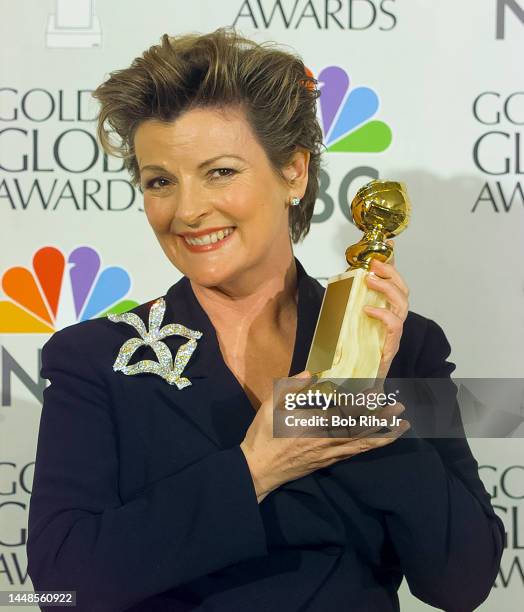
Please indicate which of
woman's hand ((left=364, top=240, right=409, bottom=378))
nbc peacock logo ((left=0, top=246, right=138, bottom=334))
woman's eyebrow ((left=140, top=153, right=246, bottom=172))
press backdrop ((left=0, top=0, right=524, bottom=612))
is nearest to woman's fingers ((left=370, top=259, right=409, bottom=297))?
woman's hand ((left=364, top=240, right=409, bottom=378))

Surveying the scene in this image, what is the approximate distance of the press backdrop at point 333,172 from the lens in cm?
167

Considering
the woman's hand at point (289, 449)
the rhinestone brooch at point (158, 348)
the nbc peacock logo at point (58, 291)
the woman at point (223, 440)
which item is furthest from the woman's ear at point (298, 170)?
the nbc peacock logo at point (58, 291)

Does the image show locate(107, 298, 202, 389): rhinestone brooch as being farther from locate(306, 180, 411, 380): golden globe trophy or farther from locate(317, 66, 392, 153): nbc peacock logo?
locate(317, 66, 392, 153): nbc peacock logo

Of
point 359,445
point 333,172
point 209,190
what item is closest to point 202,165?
point 209,190

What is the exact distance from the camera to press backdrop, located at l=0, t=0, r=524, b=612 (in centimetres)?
167

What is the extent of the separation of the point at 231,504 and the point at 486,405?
776 millimetres

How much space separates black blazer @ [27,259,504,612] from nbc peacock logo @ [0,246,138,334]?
53 centimetres

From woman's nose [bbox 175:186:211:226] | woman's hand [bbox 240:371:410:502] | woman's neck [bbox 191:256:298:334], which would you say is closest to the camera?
woman's hand [bbox 240:371:410:502]

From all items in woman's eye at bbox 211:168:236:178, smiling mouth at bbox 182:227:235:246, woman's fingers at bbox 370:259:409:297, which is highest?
woman's eye at bbox 211:168:236:178

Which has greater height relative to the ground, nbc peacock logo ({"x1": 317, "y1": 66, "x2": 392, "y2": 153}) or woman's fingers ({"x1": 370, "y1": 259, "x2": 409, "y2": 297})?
nbc peacock logo ({"x1": 317, "y1": 66, "x2": 392, "y2": 153})

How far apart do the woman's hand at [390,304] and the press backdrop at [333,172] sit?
0.67m

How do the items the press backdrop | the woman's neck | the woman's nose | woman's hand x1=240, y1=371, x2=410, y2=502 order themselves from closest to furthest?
1. woman's hand x1=240, y1=371, x2=410, y2=502
2. the woman's nose
3. the woman's neck
4. the press backdrop

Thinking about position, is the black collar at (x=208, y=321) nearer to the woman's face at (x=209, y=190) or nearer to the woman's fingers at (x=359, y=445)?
the woman's face at (x=209, y=190)

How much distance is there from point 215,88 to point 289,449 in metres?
0.47
